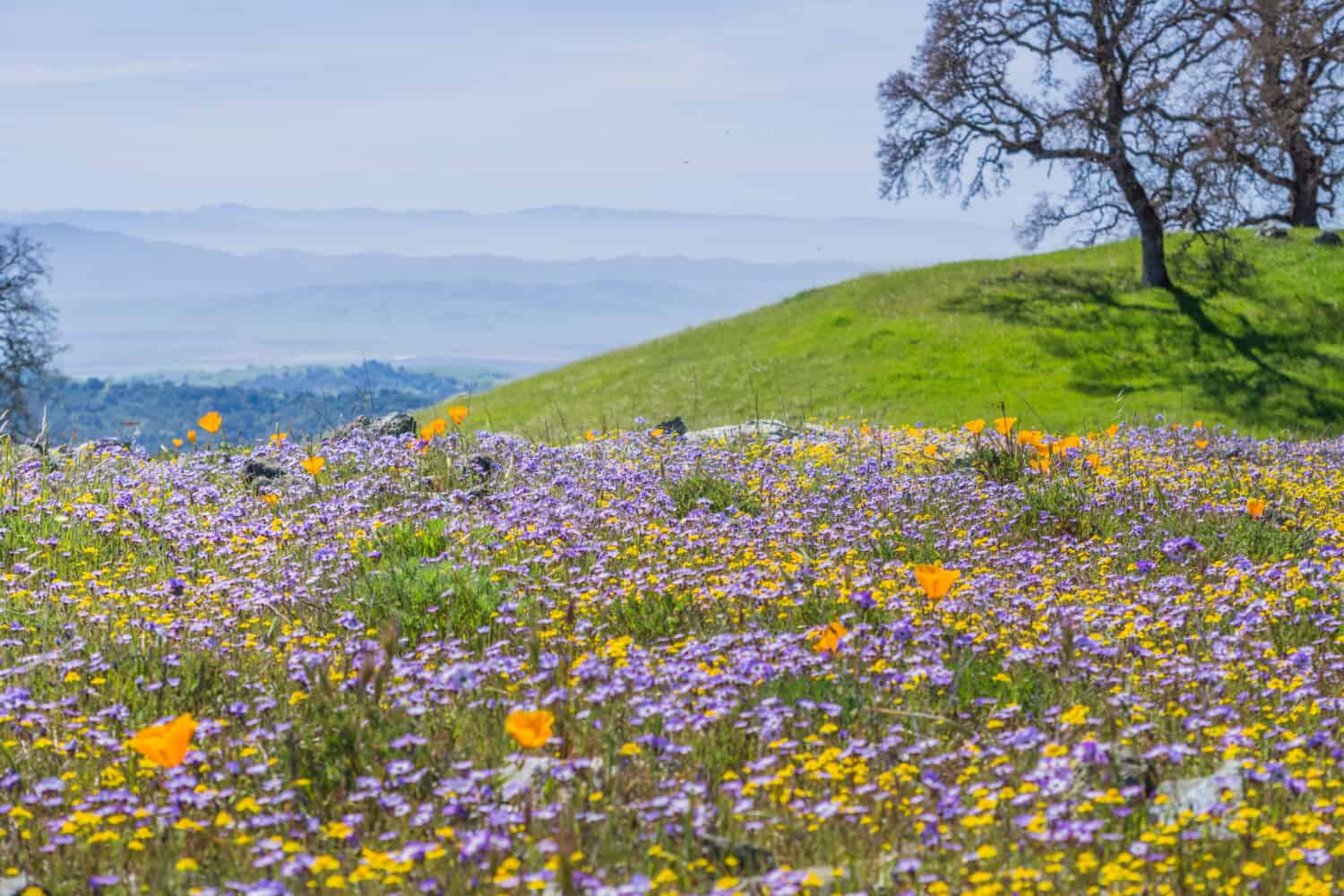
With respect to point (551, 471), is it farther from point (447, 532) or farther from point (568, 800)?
point (568, 800)

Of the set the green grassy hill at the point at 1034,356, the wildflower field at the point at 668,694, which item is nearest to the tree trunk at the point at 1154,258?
the green grassy hill at the point at 1034,356

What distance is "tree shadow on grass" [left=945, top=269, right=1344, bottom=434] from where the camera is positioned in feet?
78.8

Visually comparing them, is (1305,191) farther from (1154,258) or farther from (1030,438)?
(1030,438)

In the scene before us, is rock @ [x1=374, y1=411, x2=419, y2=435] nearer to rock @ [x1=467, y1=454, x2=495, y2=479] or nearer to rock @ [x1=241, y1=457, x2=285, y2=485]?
rock @ [x1=241, y1=457, x2=285, y2=485]

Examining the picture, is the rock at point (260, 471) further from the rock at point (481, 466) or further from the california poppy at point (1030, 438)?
the california poppy at point (1030, 438)

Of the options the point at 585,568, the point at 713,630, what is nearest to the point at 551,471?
the point at 585,568

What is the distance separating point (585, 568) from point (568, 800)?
9.46 feet

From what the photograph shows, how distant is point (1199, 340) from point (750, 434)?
1876 cm

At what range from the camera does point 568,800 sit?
14.3ft

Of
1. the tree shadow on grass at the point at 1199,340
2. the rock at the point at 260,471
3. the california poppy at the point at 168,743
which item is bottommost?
the california poppy at the point at 168,743

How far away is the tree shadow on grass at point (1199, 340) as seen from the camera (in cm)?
2401

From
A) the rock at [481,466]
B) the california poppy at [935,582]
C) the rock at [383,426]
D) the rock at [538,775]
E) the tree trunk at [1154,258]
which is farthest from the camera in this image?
the tree trunk at [1154,258]

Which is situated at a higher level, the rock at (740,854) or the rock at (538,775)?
the rock at (538,775)

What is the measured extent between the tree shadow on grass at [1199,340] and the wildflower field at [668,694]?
16837 mm
